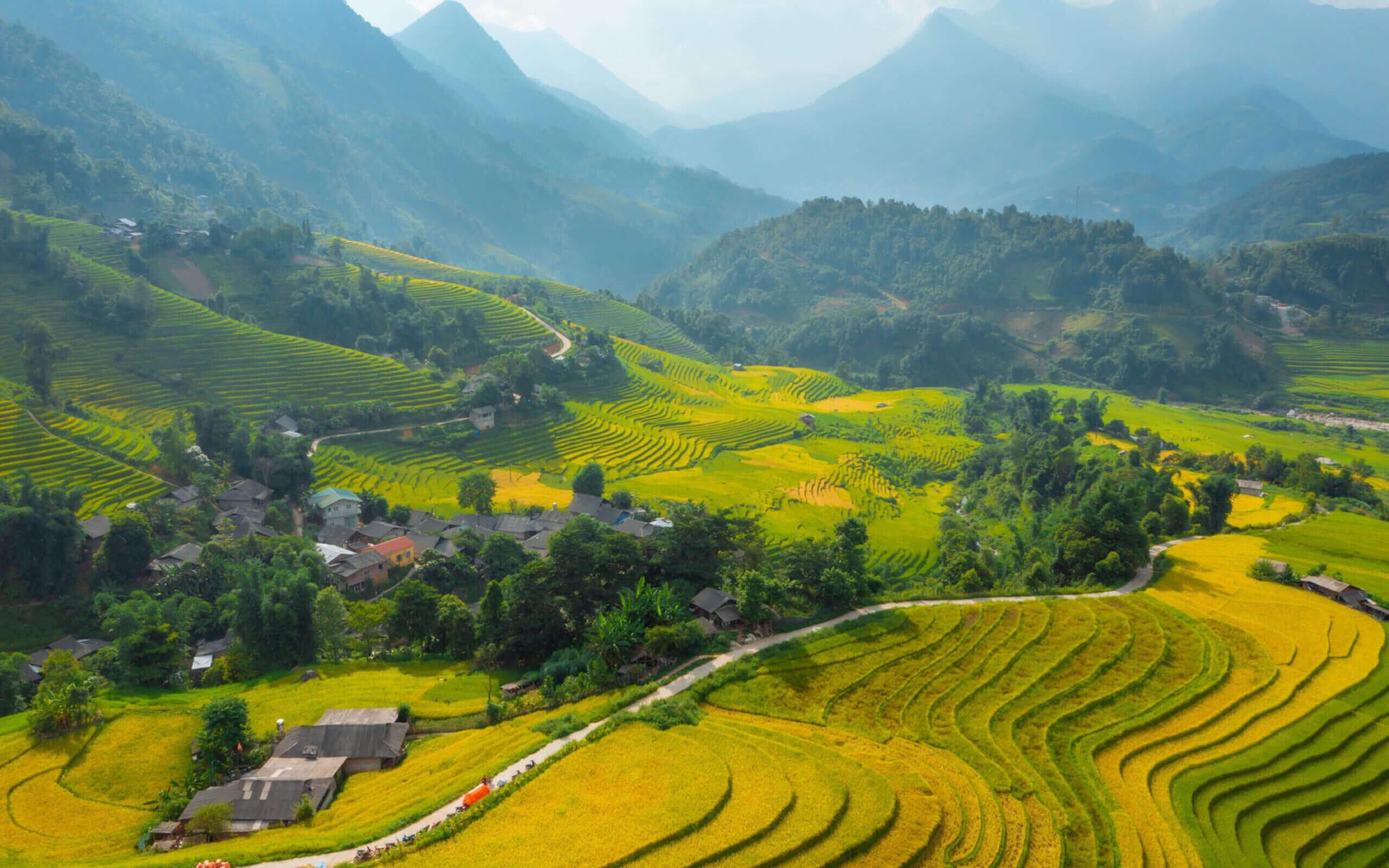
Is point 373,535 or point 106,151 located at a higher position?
point 106,151

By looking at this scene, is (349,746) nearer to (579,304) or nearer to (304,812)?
(304,812)

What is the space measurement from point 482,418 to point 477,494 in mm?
12497

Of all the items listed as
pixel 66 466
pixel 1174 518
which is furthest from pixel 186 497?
pixel 1174 518

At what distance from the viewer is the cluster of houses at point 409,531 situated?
32875 millimetres

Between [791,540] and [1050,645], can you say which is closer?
[1050,645]

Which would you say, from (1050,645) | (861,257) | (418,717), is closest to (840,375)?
(861,257)

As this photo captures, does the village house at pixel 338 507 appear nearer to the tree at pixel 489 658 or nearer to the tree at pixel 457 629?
the tree at pixel 457 629

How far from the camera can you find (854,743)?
1722 cm

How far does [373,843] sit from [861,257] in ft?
408

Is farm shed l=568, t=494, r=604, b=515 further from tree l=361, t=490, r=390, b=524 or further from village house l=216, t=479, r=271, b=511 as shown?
village house l=216, t=479, r=271, b=511

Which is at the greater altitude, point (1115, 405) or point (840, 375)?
point (840, 375)

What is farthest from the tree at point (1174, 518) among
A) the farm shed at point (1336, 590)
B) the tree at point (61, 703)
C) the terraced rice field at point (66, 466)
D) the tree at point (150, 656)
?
the terraced rice field at point (66, 466)

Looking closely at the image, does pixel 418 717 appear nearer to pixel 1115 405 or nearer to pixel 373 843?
pixel 373 843

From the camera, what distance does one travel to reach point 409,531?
37.1 meters
